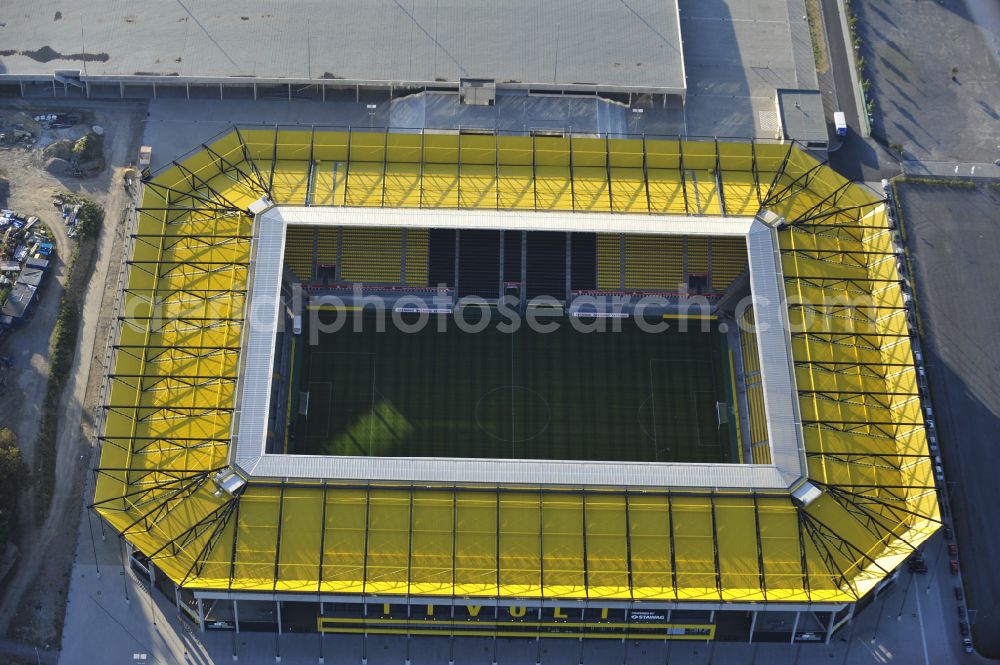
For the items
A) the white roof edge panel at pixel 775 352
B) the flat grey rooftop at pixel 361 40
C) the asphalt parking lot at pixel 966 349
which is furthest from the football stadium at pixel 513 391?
the flat grey rooftop at pixel 361 40

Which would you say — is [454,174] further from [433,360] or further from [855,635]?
[855,635]

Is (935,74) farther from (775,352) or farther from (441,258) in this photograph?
(441,258)

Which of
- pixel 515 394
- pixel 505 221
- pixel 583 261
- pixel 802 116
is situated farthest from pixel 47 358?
pixel 802 116

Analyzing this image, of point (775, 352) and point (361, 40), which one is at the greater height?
point (361, 40)

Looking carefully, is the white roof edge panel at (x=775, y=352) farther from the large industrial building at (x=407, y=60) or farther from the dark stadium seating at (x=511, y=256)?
the dark stadium seating at (x=511, y=256)

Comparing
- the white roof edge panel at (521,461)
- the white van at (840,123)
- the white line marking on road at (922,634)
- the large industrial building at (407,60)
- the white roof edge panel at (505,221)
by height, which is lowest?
the white line marking on road at (922,634)

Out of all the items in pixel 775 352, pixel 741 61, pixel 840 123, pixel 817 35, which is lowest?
pixel 775 352
